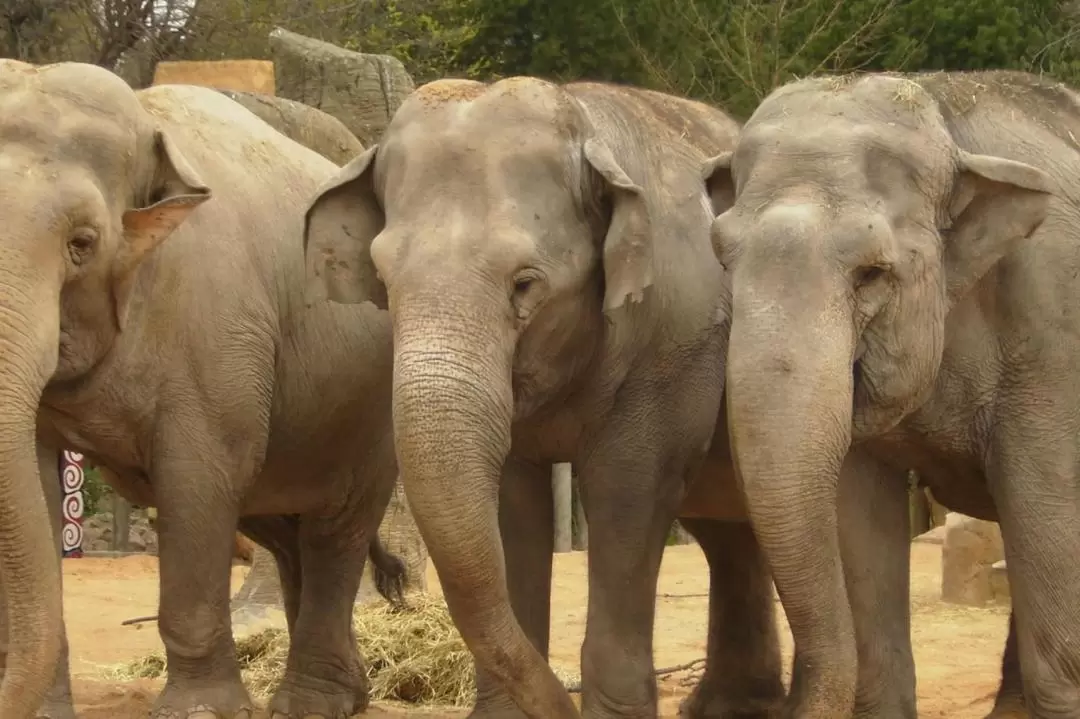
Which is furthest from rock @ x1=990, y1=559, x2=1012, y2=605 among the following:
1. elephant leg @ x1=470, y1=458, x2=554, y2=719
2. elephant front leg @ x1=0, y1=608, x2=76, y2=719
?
elephant front leg @ x1=0, y1=608, x2=76, y2=719

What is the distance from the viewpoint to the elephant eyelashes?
523 cm

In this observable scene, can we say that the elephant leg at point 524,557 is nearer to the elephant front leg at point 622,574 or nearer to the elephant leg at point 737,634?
the elephant front leg at point 622,574

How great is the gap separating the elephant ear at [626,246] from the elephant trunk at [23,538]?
1406mm

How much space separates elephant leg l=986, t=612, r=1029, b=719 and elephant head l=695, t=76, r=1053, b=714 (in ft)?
4.63

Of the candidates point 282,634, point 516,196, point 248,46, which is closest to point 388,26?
point 248,46

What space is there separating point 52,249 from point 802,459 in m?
1.97

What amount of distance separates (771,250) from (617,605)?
1149mm

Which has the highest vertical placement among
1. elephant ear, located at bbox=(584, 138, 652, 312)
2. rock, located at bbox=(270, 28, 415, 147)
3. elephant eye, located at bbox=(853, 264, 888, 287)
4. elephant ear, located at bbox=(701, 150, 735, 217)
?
rock, located at bbox=(270, 28, 415, 147)

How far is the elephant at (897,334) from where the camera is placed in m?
4.46

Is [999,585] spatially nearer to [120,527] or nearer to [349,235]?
[349,235]

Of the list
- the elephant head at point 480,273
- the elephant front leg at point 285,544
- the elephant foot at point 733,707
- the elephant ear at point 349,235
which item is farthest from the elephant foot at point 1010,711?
the elephant front leg at point 285,544

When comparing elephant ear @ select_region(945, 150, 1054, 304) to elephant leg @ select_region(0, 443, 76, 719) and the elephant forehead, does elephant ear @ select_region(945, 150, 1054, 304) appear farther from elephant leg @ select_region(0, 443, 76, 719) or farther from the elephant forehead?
elephant leg @ select_region(0, 443, 76, 719)

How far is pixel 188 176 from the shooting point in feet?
18.3

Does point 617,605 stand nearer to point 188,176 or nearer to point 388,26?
point 188,176
